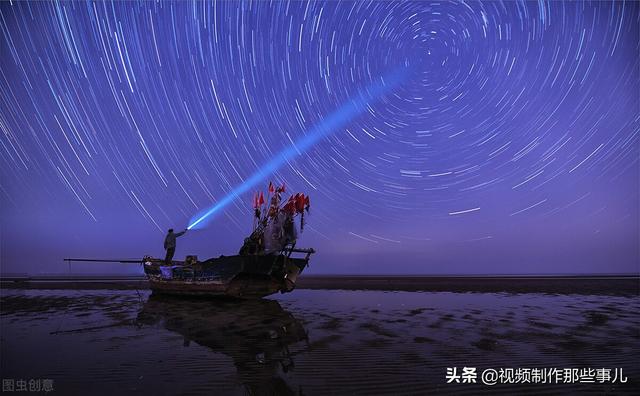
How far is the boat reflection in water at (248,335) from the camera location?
345 inches

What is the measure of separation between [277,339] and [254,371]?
177 inches

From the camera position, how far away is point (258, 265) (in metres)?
28.9

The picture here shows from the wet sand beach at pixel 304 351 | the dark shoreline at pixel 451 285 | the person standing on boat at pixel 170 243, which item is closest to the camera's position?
the wet sand beach at pixel 304 351

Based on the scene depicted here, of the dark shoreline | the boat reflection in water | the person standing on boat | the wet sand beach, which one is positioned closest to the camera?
the wet sand beach

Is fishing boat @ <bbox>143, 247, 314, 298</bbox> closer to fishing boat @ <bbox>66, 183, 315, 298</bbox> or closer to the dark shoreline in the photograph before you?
fishing boat @ <bbox>66, 183, 315, 298</bbox>

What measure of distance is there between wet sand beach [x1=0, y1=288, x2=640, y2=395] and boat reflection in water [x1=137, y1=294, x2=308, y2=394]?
0.06m

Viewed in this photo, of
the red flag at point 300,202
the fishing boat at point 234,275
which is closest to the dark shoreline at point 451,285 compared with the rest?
the fishing boat at point 234,275


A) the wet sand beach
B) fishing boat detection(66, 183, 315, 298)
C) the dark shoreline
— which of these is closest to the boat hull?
fishing boat detection(66, 183, 315, 298)

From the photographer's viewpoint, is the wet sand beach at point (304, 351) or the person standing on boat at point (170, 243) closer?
the wet sand beach at point (304, 351)

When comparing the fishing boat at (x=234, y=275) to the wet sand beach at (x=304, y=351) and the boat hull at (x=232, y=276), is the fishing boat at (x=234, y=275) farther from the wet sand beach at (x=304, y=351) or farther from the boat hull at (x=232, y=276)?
the wet sand beach at (x=304, y=351)

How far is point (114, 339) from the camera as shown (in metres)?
13.8

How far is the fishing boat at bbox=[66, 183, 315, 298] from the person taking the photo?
28.6m

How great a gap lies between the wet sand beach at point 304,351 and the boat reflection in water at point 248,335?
6cm

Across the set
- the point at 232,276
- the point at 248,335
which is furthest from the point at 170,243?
the point at 248,335
